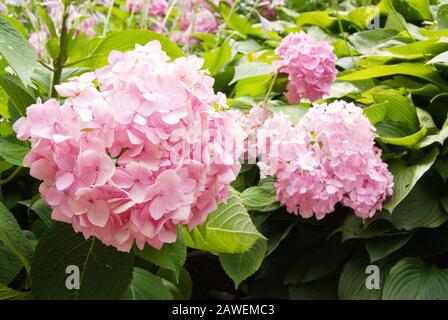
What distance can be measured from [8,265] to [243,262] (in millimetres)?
412

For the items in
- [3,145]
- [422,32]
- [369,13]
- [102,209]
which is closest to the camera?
[102,209]

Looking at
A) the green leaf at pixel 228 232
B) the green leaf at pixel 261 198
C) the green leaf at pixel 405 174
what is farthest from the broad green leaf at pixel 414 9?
the green leaf at pixel 228 232

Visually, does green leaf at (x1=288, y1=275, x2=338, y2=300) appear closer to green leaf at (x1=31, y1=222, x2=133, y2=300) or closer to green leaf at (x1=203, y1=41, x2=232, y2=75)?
green leaf at (x1=31, y1=222, x2=133, y2=300)

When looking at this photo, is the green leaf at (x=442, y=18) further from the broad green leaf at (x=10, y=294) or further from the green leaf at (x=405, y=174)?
the broad green leaf at (x=10, y=294)

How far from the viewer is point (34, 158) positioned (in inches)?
29.0

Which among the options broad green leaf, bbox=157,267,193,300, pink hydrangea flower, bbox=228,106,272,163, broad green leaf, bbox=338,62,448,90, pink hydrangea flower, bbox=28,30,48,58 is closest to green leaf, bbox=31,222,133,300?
broad green leaf, bbox=157,267,193,300

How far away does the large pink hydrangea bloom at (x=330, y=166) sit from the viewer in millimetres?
1085

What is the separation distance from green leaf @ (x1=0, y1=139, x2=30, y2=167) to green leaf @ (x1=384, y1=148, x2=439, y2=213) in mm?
690

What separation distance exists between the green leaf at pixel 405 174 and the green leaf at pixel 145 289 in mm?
470

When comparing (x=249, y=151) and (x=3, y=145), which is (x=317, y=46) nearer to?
(x=249, y=151)

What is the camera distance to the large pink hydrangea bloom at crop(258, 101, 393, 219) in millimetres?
1085

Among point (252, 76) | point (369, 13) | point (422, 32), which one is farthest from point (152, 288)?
point (369, 13)

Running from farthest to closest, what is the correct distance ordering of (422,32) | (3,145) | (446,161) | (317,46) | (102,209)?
(422,32)
(317,46)
(446,161)
(3,145)
(102,209)
